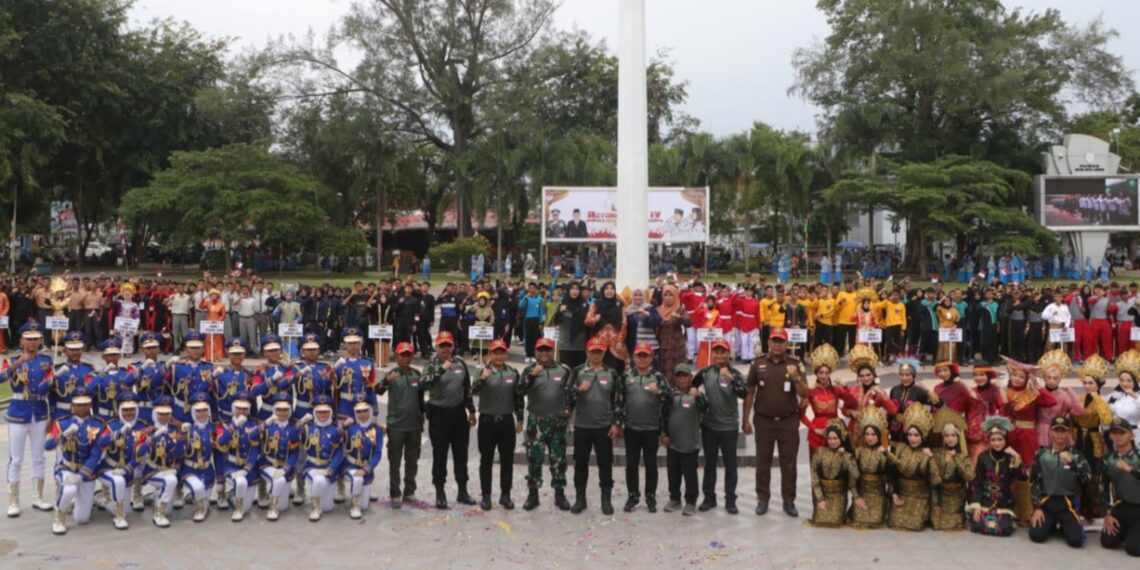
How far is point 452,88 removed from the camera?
4419 centimetres

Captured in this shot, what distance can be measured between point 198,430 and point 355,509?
162 cm

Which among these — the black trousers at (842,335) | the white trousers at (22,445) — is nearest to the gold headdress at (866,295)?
the black trousers at (842,335)

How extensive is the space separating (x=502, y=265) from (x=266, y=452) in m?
34.7

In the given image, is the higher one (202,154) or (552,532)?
(202,154)

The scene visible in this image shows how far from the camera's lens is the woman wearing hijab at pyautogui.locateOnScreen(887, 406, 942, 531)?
26.9 feet

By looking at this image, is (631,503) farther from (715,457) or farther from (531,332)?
(531,332)

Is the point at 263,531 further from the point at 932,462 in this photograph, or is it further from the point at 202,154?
the point at 202,154

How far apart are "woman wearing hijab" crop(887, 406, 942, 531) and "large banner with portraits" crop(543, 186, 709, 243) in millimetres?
22462

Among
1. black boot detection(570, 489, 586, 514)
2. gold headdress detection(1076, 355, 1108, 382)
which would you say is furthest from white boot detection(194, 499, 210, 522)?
A: gold headdress detection(1076, 355, 1108, 382)

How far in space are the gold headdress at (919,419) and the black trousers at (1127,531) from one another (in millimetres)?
1586

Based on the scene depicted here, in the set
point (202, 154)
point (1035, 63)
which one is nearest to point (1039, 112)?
point (1035, 63)

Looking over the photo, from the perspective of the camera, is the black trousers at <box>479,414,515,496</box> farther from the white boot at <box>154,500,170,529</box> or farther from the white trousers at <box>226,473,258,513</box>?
the white boot at <box>154,500,170,529</box>

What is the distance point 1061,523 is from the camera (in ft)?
26.2

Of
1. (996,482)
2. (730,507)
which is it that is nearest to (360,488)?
(730,507)
